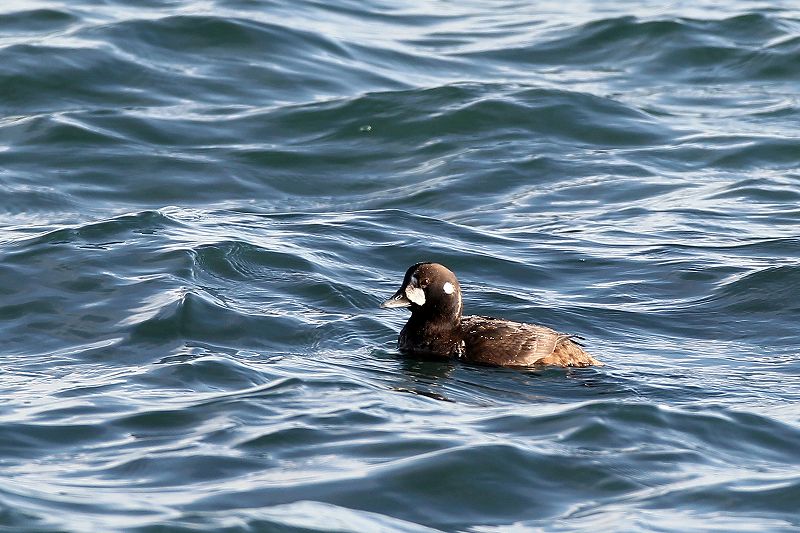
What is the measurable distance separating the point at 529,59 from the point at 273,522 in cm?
1412

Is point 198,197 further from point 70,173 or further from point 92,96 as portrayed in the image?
point 92,96

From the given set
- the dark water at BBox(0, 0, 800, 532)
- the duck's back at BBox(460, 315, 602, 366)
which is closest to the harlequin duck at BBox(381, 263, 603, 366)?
the duck's back at BBox(460, 315, 602, 366)

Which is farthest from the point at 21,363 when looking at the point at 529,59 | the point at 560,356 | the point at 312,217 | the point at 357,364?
the point at 529,59

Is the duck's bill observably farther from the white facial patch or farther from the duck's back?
the duck's back

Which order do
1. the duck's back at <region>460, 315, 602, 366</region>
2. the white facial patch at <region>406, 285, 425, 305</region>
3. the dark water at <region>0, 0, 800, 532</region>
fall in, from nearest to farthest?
the dark water at <region>0, 0, 800, 532</region> < the duck's back at <region>460, 315, 602, 366</region> < the white facial patch at <region>406, 285, 425, 305</region>

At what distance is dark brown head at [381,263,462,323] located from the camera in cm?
1027

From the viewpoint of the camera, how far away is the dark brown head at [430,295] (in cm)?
1027

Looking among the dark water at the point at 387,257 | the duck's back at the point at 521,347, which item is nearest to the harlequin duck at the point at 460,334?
the duck's back at the point at 521,347

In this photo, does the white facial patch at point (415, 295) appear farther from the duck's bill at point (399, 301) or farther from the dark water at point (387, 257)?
the dark water at point (387, 257)

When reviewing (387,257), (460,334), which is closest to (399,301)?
(460,334)

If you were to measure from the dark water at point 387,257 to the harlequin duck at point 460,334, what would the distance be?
17 centimetres

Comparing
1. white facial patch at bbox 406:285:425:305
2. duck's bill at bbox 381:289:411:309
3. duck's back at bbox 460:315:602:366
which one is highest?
white facial patch at bbox 406:285:425:305

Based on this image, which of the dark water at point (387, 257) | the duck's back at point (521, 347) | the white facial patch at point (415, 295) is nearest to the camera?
the dark water at point (387, 257)

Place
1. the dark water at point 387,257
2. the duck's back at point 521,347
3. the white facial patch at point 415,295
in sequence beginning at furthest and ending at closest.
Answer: the white facial patch at point 415,295
the duck's back at point 521,347
the dark water at point 387,257
